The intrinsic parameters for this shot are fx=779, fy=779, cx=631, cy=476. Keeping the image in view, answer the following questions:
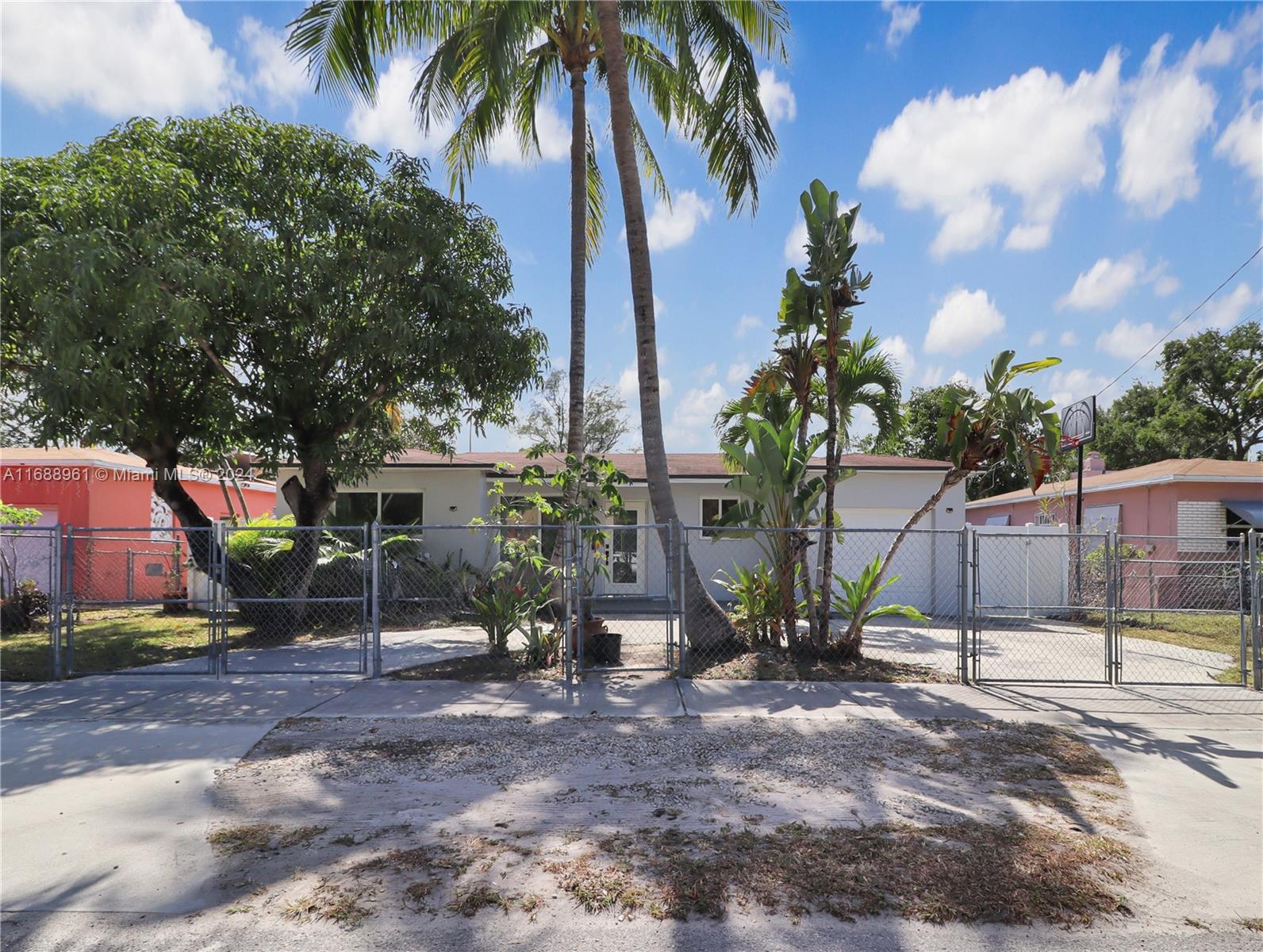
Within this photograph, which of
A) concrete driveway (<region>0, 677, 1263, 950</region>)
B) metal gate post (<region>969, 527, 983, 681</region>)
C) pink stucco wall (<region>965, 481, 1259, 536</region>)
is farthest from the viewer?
pink stucco wall (<region>965, 481, 1259, 536</region>)

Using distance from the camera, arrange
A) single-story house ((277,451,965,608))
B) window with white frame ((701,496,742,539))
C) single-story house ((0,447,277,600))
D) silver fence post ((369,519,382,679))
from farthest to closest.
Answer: window with white frame ((701,496,742,539)) < single-story house ((277,451,965,608)) < single-story house ((0,447,277,600)) < silver fence post ((369,519,382,679))

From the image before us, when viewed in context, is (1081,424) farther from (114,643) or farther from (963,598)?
(114,643)

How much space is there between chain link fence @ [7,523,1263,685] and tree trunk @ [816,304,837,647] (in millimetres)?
58

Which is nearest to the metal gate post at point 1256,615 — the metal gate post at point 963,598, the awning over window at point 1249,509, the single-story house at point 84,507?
the metal gate post at point 963,598

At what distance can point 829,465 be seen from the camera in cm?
1006

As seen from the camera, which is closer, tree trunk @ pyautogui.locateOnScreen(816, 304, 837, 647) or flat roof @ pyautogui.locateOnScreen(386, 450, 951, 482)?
tree trunk @ pyautogui.locateOnScreen(816, 304, 837, 647)

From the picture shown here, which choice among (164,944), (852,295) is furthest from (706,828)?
(852,295)

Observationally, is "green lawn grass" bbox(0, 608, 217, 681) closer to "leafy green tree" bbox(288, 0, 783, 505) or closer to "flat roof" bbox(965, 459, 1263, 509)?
"leafy green tree" bbox(288, 0, 783, 505)

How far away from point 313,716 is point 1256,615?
1017cm

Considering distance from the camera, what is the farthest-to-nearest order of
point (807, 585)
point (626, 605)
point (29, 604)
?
point (626, 605) → point (29, 604) → point (807, 585)

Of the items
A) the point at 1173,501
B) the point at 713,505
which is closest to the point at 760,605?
the point at 713,505

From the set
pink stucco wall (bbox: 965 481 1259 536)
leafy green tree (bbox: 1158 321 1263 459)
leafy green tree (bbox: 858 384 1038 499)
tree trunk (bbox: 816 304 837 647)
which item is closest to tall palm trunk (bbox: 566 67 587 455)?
tree trunk (bbox: 816 304 837 647)

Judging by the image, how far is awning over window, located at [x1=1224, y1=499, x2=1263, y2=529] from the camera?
17.8 metres

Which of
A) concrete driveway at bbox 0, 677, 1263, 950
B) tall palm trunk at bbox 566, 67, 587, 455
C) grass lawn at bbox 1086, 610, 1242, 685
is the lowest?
grass lawn at bbox 1086, 610, 1242, 685
